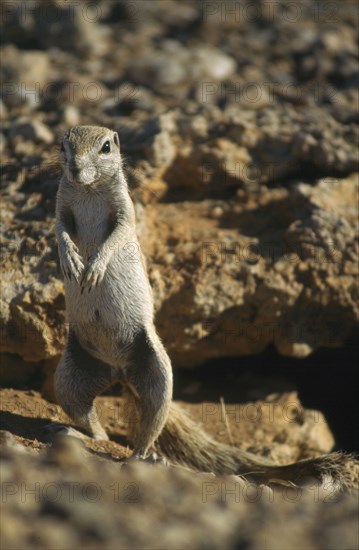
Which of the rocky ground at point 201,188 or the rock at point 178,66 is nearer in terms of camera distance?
the rocky ground at point 201,188

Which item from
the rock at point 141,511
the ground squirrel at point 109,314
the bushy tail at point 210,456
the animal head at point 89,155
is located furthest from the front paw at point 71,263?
the rock at point 141,511

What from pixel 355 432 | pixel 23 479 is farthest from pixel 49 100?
pixel 23 479

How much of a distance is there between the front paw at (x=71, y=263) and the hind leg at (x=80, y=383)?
52 cm

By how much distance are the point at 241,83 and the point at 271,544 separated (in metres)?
5.68

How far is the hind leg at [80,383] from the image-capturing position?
4.93 meters

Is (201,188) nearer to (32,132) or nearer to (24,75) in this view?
(32,132)

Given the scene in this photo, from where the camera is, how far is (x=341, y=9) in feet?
29.2

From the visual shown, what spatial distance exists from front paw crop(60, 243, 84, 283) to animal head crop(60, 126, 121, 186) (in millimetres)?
434

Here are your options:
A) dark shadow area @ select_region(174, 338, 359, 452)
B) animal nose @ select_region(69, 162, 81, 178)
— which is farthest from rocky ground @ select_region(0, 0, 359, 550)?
animal nose @ select_region(69, 162, 81, 178)

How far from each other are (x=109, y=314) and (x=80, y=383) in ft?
1.70

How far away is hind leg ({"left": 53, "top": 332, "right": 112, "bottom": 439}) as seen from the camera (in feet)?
16.2

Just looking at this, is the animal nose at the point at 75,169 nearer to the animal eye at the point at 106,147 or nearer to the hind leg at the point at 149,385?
the animal eye at the point at 106,147

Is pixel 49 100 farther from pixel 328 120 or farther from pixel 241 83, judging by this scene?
pixel 328 120

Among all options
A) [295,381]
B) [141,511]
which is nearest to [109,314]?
[141,511]
